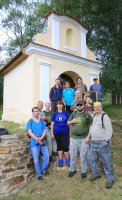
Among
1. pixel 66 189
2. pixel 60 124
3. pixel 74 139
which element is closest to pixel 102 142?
pixel 74 139

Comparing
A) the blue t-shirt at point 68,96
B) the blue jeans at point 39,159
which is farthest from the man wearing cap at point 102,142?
the blue t-shirt at point 68,96

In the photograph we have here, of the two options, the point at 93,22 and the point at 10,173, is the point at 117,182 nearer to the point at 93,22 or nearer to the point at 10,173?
the point at 10,173

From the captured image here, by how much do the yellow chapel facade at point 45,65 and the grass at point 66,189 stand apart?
13.4 ft

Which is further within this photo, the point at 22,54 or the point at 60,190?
the point at 22,54

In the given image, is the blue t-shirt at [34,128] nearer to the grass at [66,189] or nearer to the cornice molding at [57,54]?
the grass at [66,189]

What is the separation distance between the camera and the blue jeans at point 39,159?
7.02 meters

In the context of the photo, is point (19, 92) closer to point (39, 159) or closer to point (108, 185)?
point (39, 159)

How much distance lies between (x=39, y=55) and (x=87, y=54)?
3.41m

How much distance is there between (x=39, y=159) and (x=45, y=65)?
4.93 m

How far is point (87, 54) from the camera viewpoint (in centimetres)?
1358

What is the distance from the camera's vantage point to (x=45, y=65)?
11.2 m

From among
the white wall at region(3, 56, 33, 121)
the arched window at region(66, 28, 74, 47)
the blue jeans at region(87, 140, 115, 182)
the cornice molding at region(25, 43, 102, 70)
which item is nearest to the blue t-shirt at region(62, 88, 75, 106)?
the white wall at region(3, 56, 33, 121)

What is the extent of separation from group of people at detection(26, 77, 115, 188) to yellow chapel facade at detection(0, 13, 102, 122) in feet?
11.9

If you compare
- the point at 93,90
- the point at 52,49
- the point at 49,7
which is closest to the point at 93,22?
the point at 49,7
